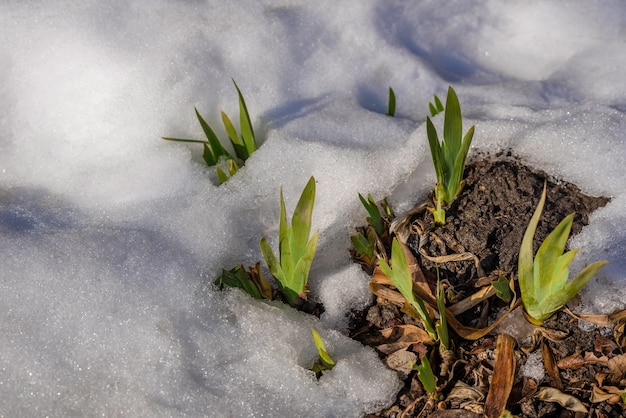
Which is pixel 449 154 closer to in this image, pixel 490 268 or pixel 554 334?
pixel 490 268

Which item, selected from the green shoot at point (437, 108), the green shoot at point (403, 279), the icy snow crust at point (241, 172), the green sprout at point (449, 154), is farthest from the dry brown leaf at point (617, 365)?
the green shoot at point (437, 108)

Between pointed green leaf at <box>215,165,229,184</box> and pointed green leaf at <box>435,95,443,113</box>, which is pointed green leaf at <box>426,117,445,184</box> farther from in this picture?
pointed green leaf at <box>215,165,229,184</box>

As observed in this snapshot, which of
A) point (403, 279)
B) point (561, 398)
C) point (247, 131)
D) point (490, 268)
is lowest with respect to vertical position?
point (561, 398)

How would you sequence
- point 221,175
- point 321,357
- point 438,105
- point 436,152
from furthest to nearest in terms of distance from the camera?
point 438,105 < point 221,175 < point 436,152 < point 321,357

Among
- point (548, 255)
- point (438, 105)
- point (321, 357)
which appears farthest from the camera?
point (438, 105)

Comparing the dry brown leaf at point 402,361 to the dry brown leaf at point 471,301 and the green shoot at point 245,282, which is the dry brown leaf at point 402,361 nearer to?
the dry brown leaf at point 471,301

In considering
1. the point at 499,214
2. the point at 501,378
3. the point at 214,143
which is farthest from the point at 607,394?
the point at 214,143

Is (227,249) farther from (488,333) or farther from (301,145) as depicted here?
(488,333)
